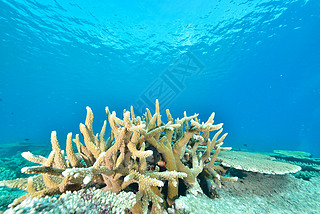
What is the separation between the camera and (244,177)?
3.39m

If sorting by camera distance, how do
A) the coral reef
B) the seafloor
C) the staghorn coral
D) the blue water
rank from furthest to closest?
the blue water < the seafloor < the staghorn coral < the coral reef

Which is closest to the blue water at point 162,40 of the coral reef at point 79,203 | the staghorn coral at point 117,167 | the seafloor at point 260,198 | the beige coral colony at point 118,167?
the seafloor at point 260,198

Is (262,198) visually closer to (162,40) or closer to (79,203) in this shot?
(79,203)

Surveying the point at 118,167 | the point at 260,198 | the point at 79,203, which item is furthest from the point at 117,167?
the point at 260,198

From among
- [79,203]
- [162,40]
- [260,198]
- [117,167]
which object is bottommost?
[79,203]

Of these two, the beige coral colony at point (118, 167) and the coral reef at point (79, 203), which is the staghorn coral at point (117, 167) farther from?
the coral reef at point (79, 203)

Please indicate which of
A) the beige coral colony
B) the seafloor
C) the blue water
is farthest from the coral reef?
the blue water

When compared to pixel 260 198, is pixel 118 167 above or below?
below

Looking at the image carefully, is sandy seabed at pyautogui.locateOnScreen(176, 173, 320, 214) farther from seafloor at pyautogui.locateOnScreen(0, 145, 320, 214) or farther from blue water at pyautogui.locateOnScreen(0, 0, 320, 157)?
blue water at pyautogui.locateOnScreen(0, 0, 320, 157)

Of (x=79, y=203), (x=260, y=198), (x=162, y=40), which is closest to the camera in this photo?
(x=79, y=203)

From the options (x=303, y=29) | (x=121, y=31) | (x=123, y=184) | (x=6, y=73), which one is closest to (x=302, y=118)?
(x=303, y=29)

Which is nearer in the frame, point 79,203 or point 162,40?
point 79,203

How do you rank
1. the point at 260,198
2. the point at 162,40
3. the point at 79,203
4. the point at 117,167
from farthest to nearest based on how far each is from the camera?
the point at 162,40
the point at 260,198
the point at 117,167
the point at 79,203

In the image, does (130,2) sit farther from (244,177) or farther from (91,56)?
(244,177)
